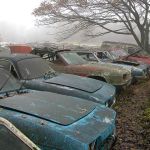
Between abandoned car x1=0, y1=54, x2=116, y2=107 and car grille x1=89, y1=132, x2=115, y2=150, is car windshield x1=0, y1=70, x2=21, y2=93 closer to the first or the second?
abandoned car x1=0, y1=54, x2=116, y2=107

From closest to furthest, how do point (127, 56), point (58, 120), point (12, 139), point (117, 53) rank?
point (12, 139)
point (58, 120)
point (127, 56)
point (117, 53)

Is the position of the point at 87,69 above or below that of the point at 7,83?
below

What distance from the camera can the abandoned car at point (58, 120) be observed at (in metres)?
4.14

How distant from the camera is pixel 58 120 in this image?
448cm

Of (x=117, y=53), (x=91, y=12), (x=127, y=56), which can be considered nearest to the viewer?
(x=127, y=56)

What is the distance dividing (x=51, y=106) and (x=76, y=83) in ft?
8.96

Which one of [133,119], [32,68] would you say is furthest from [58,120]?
[133,119]

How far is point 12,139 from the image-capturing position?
143 inches

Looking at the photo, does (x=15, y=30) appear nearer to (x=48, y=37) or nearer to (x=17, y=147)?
(x=48, y=37)

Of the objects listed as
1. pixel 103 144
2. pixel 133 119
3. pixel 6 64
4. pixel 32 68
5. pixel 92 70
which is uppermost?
pixel 6 64

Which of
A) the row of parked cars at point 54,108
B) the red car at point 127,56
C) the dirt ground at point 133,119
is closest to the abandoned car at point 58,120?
the row of parked cars at point 54,108

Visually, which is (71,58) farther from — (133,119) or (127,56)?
(127,56)

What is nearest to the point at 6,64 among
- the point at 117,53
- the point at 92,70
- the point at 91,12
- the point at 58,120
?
the point at 92,70

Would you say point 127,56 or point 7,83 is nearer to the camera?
point 7,83
